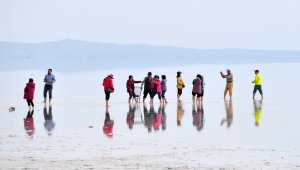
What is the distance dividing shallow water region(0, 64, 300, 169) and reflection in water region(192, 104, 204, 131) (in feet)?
0.10

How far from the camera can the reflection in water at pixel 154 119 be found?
86.3ft

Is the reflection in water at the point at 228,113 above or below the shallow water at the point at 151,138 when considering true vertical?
above

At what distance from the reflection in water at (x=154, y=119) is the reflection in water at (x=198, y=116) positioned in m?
1.03

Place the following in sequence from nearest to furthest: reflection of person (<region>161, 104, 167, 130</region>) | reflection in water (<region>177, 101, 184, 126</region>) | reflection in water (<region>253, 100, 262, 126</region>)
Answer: reflection of person (<region>161, 104, 167, 130</region>) → reflection in water (<region>177, 101, 184, 126</region>) → reflection in water (<region>253, 100, 262, 126</region>)

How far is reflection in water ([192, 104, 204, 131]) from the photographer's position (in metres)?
26.8

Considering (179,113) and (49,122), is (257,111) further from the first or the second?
(49,122)

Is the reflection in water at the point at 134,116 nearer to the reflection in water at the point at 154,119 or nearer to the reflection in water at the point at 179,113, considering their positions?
the reflection in water at the point at 154,119

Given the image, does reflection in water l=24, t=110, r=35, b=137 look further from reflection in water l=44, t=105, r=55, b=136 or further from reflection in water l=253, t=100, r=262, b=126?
reflection in water l=253, t=100, r=262, b=126

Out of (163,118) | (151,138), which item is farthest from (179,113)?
(151,138)

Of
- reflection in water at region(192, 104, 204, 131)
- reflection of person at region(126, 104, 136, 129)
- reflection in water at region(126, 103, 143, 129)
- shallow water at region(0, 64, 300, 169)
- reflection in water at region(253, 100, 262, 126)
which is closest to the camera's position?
shallow water at region(0, 64, 300, 169)

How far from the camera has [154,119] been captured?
29.2 metres

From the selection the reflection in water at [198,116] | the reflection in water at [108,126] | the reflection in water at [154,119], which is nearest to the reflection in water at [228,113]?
the reflection in water at [198,116]

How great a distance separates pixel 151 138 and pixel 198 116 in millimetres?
8024

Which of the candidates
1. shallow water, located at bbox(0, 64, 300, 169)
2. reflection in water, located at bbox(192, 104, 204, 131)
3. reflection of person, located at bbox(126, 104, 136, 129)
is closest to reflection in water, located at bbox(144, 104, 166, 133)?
shallow water, located at bbox(0, 64, 300, 169)
